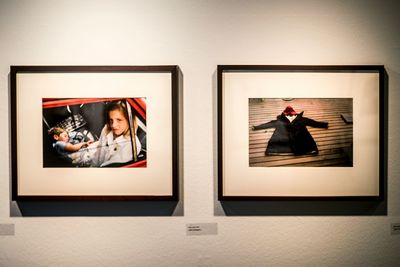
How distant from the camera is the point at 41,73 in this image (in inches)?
44.3

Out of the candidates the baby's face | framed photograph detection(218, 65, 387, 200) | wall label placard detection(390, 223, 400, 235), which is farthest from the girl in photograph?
wall label placard detection(390, 223, 400, 235)

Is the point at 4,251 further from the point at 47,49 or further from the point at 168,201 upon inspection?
the point at 47,49

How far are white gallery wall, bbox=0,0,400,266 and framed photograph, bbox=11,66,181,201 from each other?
0.06 metres

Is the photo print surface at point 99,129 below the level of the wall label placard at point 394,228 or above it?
above

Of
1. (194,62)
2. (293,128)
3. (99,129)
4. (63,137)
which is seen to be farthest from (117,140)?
(293,128)

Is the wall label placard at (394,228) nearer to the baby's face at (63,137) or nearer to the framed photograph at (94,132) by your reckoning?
the framed photograph at (94,132)

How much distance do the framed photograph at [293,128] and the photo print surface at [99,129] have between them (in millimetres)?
333

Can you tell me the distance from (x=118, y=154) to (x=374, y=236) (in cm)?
106

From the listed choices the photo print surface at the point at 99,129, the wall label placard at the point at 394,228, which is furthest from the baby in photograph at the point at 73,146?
the wall label placard at the point at 394,228

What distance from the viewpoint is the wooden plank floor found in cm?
113

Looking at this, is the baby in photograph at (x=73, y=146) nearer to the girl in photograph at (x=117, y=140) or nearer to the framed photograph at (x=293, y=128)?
the girl in photograph at (x=117, y=140)

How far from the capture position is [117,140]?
3.68 ft

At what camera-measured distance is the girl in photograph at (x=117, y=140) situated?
112cm

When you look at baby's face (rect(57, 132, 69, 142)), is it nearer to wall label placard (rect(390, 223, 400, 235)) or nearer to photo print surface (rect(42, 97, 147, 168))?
photo print surface (rect(42, 97, 147, 168))
